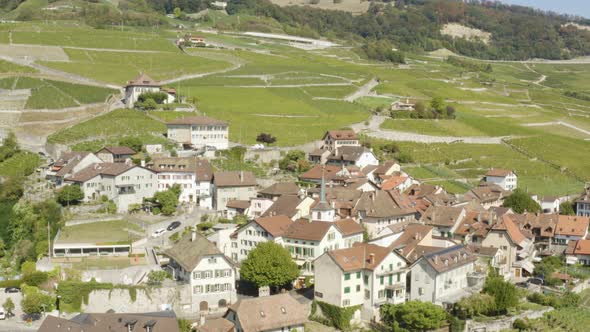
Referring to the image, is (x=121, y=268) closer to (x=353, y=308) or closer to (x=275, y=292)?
(x=275, y=292)

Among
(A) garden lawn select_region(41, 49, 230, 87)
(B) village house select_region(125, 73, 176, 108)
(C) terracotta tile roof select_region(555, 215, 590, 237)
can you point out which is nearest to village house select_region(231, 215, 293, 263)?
(C) terracotta tile roof select_region(555, 215, 590, 237)

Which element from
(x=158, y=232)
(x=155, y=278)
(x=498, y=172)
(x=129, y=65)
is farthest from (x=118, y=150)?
(x=129, y=65)

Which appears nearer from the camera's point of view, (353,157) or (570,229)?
(570,229)

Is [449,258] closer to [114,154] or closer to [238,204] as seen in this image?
[238,204]

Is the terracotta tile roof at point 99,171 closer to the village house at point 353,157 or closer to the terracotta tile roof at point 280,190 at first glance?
the terracotta tile roof at point 280,190

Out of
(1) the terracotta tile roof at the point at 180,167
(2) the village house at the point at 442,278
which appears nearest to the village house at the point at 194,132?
(1) the terracotta tile roof at the point at 180,167

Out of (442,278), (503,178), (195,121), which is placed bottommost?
(503,178)
